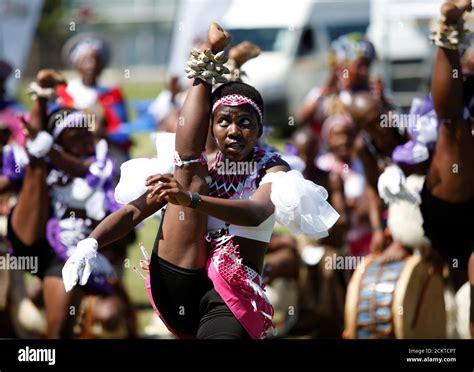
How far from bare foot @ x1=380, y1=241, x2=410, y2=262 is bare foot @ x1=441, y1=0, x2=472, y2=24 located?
198 centimetres

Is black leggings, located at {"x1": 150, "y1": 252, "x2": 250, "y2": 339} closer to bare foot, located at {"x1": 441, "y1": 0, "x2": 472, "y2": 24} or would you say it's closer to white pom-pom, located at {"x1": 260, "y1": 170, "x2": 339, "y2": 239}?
white pom-pom, located at {"x1": 260, "y1": 170, "x2": 339, "y2": 239}

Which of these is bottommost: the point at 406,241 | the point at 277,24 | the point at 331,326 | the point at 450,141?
the point at 331,326

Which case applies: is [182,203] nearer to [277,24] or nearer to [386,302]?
[386,302]

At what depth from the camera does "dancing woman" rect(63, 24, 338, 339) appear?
4.60 meters

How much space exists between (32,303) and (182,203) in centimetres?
424

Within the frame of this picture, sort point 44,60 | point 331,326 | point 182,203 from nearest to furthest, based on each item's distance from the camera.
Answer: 1. point 182,203
2. point 331,326
3. point 44,60

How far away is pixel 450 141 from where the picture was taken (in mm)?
6098

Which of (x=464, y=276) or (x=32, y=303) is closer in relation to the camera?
(x=464, y=276)

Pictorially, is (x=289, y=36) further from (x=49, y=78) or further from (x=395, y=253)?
A: (x=49, y=78)

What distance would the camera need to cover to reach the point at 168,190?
428cm

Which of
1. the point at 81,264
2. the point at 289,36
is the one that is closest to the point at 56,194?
the point at 81,264

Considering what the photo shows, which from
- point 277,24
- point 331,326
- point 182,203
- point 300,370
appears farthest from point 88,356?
point 277,24

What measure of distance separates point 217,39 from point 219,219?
2.37ft

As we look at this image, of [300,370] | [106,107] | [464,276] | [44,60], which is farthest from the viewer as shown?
[44,60]
